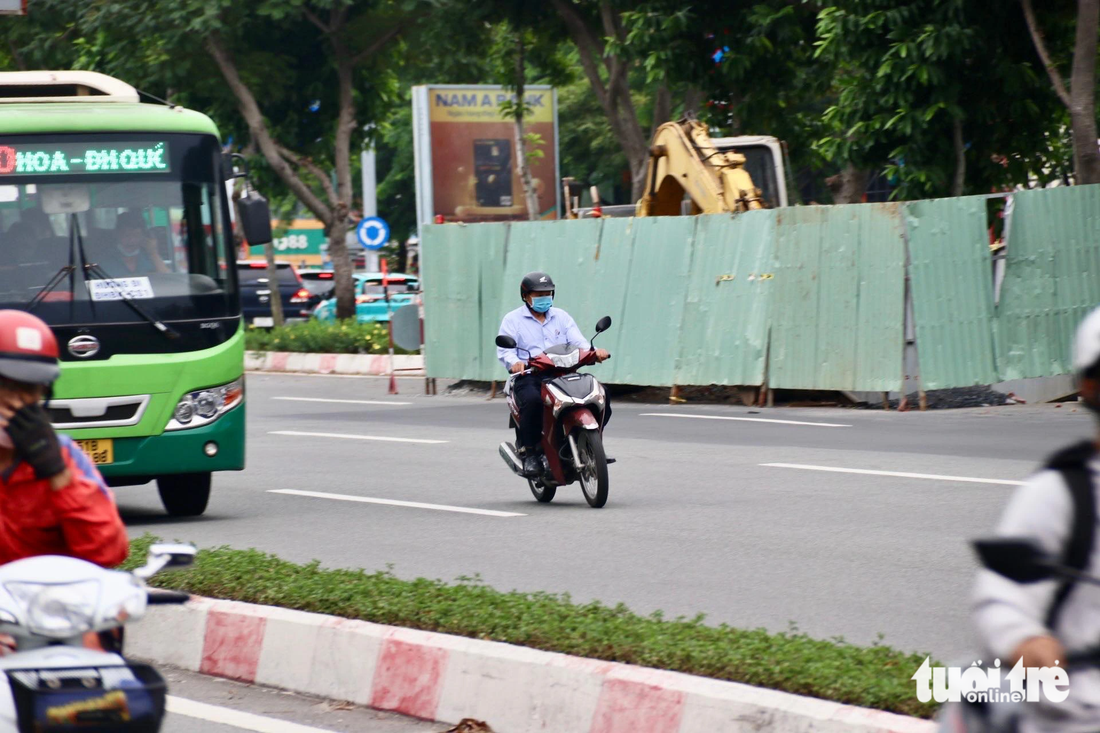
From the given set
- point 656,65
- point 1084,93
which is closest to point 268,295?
point 656,65

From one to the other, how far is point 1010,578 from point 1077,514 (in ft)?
0.60

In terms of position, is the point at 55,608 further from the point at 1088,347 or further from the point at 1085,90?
the point at 1085,90

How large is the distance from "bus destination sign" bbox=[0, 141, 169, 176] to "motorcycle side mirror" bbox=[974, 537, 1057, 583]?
8.61m

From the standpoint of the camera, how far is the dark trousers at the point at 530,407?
36.8ft

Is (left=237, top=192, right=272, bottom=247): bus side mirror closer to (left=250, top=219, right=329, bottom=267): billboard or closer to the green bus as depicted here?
the green bus

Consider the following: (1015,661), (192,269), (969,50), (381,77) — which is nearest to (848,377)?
(969,50)

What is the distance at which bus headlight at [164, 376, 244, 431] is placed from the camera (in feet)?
34.8

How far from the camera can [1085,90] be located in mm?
17625

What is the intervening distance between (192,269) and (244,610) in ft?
14.3

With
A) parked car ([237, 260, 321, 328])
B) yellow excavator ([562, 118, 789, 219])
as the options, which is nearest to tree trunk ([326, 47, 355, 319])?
parked car ([237, 260, 321, 328])

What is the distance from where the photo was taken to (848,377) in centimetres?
1770

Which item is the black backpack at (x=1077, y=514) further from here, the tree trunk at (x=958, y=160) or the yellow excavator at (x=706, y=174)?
the tree trunk at (x=958, y=160)

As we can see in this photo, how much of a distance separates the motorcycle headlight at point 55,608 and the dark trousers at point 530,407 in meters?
7.75

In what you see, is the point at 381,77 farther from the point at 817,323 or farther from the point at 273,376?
the point at 817,323
